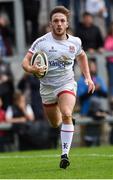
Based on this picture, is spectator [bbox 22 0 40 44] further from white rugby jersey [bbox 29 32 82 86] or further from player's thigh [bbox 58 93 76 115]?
player's thigh [bbox 58 93 76 115]

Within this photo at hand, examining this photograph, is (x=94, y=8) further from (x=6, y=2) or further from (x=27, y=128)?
(x=27, y=128)

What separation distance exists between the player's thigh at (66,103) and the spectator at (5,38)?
7.69 m

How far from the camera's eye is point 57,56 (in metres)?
11.8

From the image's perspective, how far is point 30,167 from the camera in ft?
39.4

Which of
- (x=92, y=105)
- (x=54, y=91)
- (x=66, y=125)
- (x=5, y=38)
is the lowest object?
(x=92, y=105)

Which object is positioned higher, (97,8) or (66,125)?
(97,8)

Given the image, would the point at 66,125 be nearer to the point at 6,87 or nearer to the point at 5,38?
the point at 6,87

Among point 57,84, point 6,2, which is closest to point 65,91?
point 57,84

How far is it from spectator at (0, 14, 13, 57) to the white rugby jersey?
24.4 feet

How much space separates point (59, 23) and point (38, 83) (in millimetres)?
6785

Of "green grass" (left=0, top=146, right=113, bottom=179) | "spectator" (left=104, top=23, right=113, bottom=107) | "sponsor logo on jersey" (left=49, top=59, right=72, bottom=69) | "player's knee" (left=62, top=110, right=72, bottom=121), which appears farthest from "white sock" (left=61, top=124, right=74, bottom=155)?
"spectator" (left=104, top=23, right=113, bottom=107)

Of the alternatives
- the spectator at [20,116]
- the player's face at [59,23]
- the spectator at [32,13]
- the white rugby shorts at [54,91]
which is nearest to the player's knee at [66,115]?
the white rugby shorts at [54,91]

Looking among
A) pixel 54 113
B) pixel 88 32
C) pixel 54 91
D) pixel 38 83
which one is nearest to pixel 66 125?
pixel 54 91

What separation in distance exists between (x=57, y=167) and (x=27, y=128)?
5.86 meters
